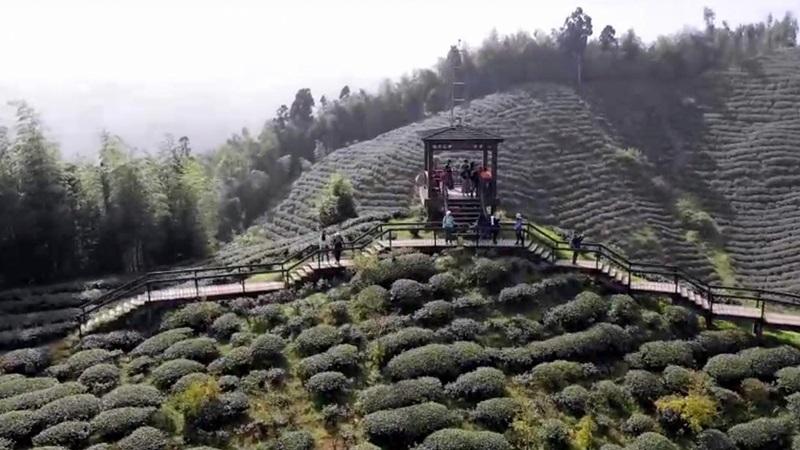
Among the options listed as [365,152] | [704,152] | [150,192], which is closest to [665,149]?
[704,152]

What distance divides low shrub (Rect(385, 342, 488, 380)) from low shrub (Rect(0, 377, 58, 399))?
405 inches

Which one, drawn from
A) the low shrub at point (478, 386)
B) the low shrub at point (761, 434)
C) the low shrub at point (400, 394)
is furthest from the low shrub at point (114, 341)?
the low shrub at point (761, 434)

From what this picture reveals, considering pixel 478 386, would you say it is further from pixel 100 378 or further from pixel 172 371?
pixel 100 378

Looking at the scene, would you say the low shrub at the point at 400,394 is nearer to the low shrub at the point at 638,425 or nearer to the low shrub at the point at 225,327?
the low shrub at the point at 638,425

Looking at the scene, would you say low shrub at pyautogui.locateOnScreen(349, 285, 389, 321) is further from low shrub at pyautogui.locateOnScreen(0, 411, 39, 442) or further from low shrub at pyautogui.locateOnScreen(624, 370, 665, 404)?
low shrub at pyautogui.locateOnScreen(0, 411, 39, 442)

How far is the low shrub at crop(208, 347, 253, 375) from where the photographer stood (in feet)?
65.9

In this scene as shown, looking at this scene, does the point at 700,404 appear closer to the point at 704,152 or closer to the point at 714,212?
the point at 714,212

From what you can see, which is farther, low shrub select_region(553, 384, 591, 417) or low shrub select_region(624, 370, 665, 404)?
low shrub select_region(624, 370, 665, 404)

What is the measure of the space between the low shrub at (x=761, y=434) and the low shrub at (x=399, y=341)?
9.03 meters

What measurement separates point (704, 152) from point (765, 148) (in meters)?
5.27

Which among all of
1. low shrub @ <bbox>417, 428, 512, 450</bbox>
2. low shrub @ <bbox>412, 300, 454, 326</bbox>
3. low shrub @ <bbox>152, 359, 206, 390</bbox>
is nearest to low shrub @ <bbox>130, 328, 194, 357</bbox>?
low shrub @ <bbox>152, 359, 206, 390</bbox>

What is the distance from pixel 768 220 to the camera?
55.1 metres

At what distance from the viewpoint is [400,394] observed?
1875 centimetres

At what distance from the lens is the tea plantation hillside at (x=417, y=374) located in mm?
17828
